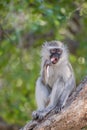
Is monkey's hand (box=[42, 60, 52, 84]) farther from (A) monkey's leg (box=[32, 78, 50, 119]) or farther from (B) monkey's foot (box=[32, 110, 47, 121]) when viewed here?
(B) monkey's foot (box=[32, 110, 47, 121])

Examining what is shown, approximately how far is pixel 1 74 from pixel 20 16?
61.1 inches

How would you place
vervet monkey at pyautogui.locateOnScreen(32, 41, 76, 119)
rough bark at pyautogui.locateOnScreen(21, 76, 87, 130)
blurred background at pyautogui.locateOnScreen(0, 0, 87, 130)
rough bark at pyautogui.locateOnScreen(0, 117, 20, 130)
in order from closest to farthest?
rough bark at pyautogui.locateOnScreen(21, 76, 87, 130) < vervet monkey at pyautogui.locateOnScreen(32, 41, 76, 119) < blurred background at pyautogui.locateOnScreen(0, 0, 87, 130) < rough bark at pyautogui.locateOnScreen(0, 117, 20, 130)

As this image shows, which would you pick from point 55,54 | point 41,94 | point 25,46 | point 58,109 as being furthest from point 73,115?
point 25,46

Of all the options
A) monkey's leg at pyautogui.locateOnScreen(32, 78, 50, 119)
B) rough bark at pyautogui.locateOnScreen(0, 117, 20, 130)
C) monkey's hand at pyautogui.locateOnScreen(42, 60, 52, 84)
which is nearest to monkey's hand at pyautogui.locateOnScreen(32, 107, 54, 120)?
monkey's leg at pyautogui.locateOnScreen(32, 78, 50, 119)

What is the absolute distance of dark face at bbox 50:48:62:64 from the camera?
10.5m

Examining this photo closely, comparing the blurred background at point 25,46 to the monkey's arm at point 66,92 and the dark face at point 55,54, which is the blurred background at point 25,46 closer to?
the dark face at point 55,54

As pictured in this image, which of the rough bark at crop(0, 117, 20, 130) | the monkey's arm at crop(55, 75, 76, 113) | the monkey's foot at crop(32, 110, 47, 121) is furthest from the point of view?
the rough bark at crop(0, 117, 20, 130)

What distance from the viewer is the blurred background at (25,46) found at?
12.2 metres

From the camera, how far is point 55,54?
35.5 feet

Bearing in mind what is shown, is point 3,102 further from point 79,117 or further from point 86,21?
point 79,117

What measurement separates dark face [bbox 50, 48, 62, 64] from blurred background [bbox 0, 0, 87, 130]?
1.06 meters

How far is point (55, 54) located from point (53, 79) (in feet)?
1.90

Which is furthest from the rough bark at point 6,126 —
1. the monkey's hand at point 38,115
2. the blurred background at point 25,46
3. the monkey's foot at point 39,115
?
the monkey's foot at point 39,115

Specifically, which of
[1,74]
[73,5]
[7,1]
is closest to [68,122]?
[7,1]
